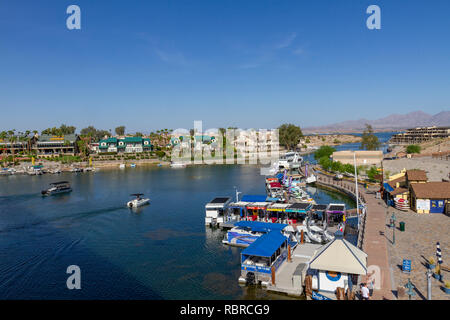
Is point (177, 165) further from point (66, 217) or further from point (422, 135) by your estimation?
point (422, 135)

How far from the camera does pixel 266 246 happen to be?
75.6 feet

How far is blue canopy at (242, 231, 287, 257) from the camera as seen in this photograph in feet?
72.0

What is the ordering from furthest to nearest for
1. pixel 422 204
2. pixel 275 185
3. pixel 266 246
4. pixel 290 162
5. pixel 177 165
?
pixel 177 165 → pixel 290 162 → pixel 275 185 → pixel 422 204 → pixel 266 246

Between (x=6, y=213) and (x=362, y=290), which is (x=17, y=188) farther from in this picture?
(x=362, y=290)

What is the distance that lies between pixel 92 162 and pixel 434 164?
329 feet

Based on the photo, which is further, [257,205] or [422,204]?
[257,205]

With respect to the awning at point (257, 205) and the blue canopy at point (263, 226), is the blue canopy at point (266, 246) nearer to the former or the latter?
the blue canopy at point (263, 226)

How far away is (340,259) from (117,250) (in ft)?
66.5

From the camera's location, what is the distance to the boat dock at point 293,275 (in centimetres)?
1970

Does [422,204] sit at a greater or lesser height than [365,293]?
greater

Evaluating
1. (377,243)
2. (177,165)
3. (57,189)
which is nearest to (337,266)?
(377,243)

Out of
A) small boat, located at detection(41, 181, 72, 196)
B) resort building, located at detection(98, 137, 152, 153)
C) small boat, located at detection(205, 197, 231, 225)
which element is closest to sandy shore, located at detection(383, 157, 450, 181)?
small boat, located at detection(205, 197, 231, 225)

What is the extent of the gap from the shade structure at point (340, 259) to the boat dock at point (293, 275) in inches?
124
